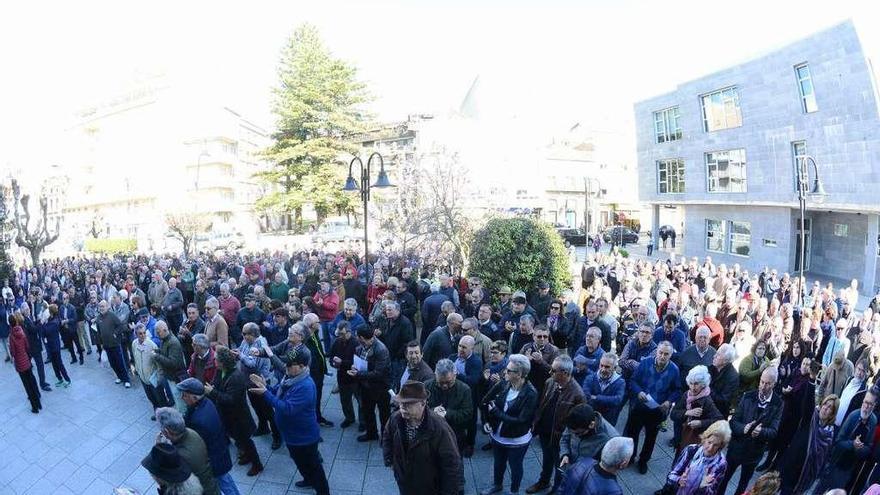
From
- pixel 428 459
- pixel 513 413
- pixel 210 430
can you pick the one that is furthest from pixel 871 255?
pixel 210 430

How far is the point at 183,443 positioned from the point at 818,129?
2392 cm

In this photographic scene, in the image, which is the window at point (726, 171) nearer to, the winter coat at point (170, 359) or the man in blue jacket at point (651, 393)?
the man in blue jacket at point (651, 393)

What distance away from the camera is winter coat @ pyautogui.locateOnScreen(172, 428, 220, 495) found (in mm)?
3754

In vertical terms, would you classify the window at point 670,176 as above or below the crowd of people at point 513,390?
above

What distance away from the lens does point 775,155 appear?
2142cm

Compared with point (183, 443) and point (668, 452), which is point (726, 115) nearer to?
point (668, 452)

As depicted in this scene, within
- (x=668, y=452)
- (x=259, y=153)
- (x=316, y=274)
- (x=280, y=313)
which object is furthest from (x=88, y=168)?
(x=668, y=452)

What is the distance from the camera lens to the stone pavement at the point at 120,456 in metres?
5.55

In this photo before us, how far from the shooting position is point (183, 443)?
3.78m

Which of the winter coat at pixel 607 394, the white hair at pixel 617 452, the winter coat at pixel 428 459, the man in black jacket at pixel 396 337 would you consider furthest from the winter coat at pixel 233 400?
the white hair at pixel 617 452

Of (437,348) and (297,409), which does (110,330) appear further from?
(437,348)

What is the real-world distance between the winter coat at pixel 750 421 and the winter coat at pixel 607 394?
1039 millimetres

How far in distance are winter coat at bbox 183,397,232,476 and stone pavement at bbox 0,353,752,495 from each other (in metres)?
1.23

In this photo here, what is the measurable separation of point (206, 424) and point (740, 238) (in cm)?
2732
